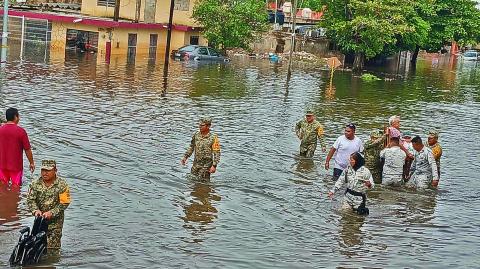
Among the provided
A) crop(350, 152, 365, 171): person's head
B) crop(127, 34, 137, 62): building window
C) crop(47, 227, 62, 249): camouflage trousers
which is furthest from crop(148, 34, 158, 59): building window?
crop(47, 227, 62, 249): camouflage trousers

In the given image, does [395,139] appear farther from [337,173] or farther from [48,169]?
[48,169]

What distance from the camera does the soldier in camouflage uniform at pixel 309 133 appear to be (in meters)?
17.6

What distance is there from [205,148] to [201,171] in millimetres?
671

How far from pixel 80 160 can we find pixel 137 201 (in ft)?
11.4

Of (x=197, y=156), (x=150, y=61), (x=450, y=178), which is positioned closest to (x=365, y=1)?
(x=150, y=61)

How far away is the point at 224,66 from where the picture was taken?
153ft

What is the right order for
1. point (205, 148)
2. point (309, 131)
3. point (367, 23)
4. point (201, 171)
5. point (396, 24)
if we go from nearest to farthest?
point (205, 148) → point (201, 171) → point (309, 131) → point (367, 23) → point (396, 24)

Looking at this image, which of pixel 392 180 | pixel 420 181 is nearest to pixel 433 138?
pixel 420 181

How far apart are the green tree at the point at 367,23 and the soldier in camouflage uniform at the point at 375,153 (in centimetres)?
3851

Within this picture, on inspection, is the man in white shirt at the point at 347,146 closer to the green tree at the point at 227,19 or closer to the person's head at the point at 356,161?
the person's head at the point at 356,161

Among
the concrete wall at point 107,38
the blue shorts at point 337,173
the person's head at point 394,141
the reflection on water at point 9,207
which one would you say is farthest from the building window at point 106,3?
the reflection on water at point 9,207

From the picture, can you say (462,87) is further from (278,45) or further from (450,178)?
(450,178)

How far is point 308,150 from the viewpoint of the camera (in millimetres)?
18109

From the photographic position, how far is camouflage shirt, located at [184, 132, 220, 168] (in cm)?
1406
